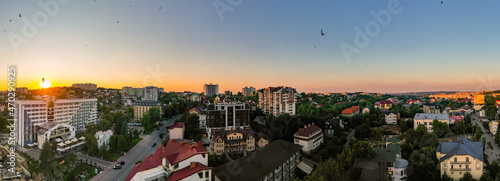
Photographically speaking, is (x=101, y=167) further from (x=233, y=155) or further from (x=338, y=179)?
(x=338, y=179)

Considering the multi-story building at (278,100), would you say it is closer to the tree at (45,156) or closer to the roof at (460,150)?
the roof at (460,150)

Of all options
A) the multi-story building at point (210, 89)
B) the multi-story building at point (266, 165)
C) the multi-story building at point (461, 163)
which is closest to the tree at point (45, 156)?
the multi-story building at point (266, 165)

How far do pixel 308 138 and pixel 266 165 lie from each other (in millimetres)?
5011

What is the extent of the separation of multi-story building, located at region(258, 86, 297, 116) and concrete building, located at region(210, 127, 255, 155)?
8061mm

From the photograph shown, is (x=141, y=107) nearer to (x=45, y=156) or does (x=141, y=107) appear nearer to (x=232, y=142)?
(x=45, y=156)

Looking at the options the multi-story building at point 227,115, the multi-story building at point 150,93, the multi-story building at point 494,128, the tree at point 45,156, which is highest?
the multi-story building at point 150,93

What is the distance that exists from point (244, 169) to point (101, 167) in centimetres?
691

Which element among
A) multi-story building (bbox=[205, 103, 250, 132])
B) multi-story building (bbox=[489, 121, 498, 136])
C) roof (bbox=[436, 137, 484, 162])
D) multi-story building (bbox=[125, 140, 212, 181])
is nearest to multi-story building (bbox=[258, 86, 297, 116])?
multi-story building (bbox=[205, 103, 250, 132])

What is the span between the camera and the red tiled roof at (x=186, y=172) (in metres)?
6.27

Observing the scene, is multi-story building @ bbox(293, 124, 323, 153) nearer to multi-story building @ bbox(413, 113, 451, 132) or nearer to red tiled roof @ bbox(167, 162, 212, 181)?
red tiled roof @ bbox(167, 162, 212, 181)

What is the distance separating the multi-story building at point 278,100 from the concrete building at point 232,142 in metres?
8.06

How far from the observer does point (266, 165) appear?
8.41 m

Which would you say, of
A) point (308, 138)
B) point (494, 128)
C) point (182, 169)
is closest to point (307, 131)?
point (308, 138)

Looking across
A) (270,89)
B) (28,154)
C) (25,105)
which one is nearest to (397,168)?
(270,89)
